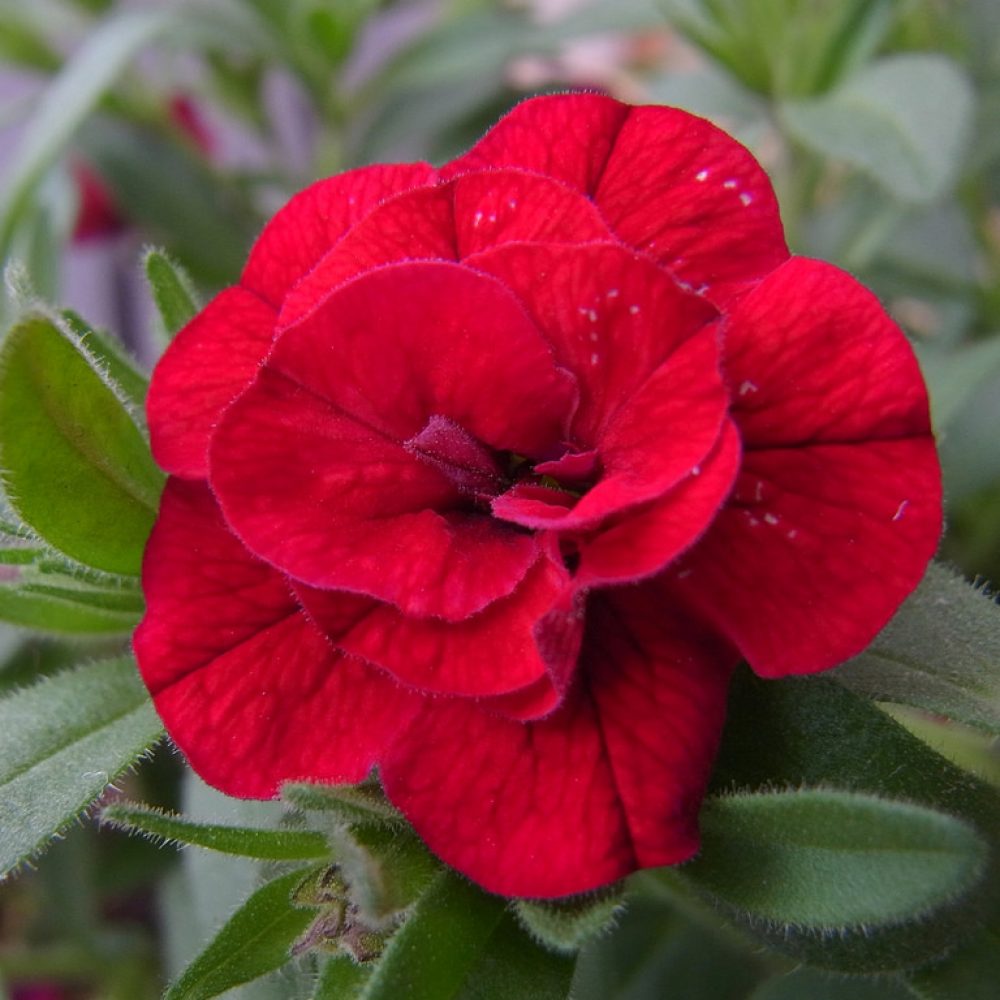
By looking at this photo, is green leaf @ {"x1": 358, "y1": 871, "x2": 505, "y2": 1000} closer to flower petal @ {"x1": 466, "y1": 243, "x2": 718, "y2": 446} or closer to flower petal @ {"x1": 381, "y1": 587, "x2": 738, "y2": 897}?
flower petal @ {"x1": 381, "y1": 587, "x2": 738, "y2": 897}

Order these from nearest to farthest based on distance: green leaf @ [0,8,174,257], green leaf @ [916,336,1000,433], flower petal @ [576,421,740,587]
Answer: flower petal @ [576,421,740,587] < green leaf @ [916,336,1000,433] < green leaf @ [0,8,174,257]

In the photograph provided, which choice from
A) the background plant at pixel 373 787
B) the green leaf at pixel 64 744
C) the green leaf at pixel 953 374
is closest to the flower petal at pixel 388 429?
the background plant at pixel 373 787

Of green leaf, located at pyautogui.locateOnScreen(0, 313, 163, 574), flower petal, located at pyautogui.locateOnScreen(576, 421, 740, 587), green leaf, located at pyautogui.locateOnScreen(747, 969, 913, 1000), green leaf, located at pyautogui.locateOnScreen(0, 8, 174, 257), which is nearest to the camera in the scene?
flower petal, located at pyautogui.locateOnScreen(576, 421, 740, 587)

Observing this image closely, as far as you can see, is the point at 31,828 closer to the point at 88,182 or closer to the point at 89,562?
the point at 89,562

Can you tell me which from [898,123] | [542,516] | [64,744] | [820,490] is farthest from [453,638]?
[898,123]

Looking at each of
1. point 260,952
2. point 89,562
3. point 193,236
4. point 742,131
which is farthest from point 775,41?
point 260,952

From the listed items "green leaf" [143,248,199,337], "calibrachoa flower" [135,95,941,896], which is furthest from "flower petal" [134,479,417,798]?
"green leaf" [143,248,199,337]

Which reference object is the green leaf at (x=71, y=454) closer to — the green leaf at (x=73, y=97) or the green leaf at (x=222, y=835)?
the green leaf at (x=222, y=835)
